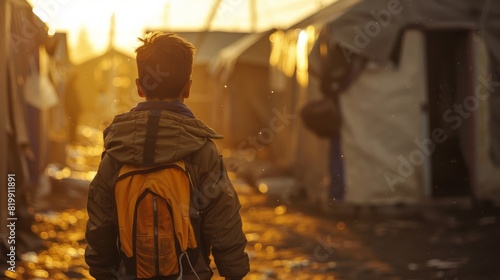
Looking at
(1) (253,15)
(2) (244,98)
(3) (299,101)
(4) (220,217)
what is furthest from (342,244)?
(1) (253,15)

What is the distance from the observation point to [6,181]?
6.76 meters

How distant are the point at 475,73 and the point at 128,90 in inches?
1412

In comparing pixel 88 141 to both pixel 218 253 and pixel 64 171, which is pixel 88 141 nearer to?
pixel 64 171

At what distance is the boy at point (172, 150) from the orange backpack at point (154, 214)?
0.06 m

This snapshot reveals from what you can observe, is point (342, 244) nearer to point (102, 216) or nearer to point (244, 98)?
point (102, 216)

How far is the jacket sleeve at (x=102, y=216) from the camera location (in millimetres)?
2865

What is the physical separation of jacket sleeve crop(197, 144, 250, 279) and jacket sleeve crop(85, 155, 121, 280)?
0.33 metres

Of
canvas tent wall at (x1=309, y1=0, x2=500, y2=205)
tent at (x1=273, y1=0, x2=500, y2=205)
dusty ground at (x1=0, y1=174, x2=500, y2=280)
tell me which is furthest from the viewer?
canvas tent wall at (x1=309, y1=0, x2=500, y2=205)

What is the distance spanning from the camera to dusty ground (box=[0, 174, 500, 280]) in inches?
257

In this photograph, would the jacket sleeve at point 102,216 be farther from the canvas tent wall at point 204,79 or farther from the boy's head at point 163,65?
the canvas tent wall at point 204,79

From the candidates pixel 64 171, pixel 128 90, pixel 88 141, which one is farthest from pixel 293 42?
pixel 128 90

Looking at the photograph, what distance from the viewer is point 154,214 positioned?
9.11 feet

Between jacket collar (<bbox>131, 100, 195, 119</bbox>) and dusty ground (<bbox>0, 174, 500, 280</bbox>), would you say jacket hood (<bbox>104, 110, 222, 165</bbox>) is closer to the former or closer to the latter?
jacket collar (<bbox>131, 100, 195, 119</bbox>)

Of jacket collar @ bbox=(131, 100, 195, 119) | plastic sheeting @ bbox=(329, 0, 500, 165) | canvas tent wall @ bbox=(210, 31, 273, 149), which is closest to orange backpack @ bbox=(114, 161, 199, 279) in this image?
jacket collar @ bbox=(131, 100, 195, 119)
